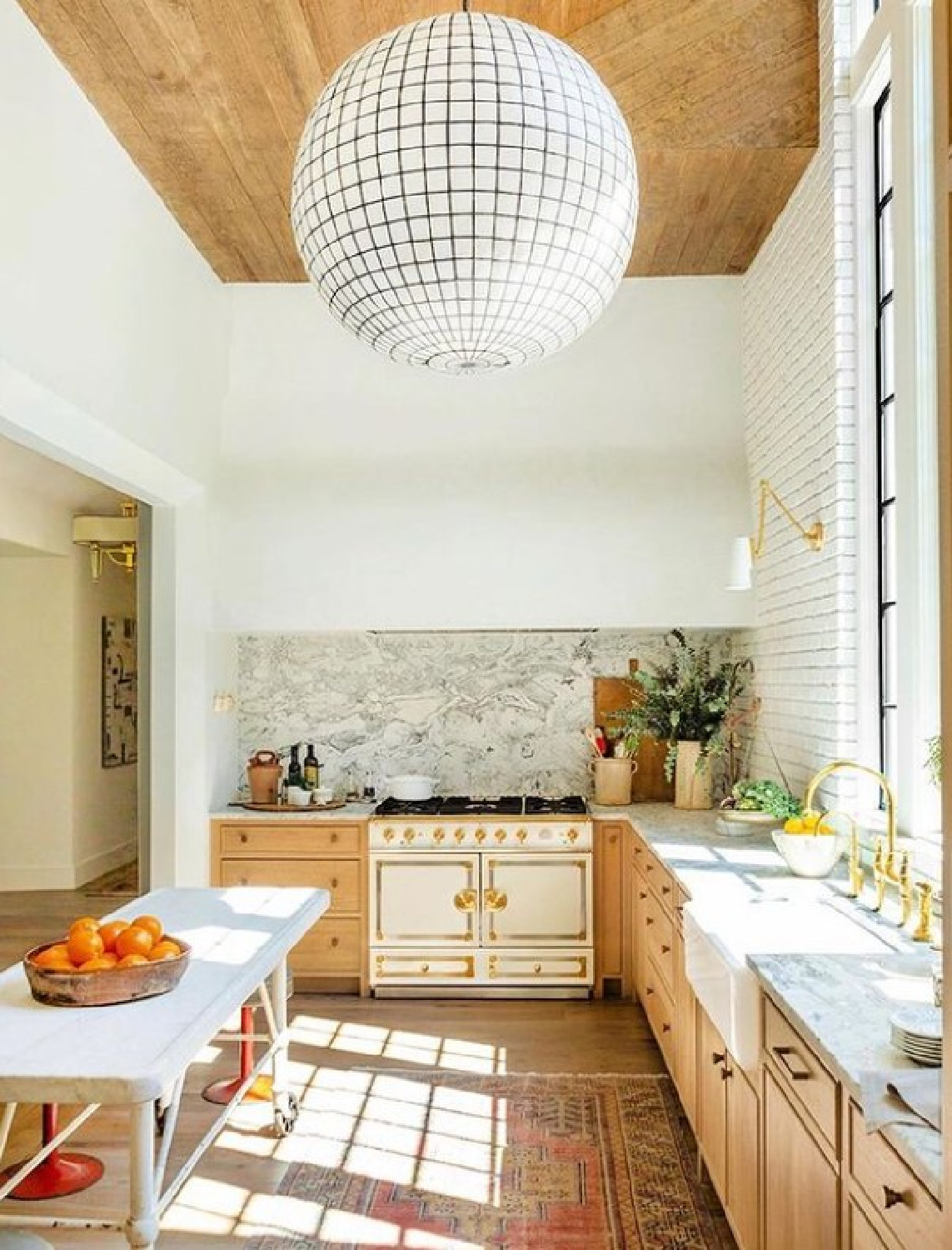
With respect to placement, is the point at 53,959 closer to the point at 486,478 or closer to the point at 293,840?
the point at 293,840

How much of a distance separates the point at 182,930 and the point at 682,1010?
1.65 m

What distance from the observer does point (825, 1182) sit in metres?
2.12

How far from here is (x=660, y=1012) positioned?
4.53 metres

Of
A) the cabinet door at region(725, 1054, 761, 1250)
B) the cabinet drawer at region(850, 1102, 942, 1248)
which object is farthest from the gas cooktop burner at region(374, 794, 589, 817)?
the cabinet drawer at region(850, 1102, 942, 1248)

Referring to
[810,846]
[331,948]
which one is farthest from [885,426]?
[331,948]

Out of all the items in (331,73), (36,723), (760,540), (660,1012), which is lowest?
(660,1012)

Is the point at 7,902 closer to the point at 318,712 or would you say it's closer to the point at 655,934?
the point at 318,712

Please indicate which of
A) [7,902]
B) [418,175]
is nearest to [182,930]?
[418,175]

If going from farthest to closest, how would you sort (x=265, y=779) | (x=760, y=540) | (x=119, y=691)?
(x=119, y=691) → (x=265, y=779) → (x=760, y=540)

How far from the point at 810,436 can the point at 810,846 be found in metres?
1.58

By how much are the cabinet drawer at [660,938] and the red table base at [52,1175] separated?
6.55ft

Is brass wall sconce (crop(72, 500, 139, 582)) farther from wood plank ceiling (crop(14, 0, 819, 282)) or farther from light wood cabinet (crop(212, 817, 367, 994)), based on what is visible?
wood plank ceiling (crop(14, 0, 819, 282))

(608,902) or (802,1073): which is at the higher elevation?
(802,1073)

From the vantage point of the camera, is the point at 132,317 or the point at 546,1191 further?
the point at 132,317
